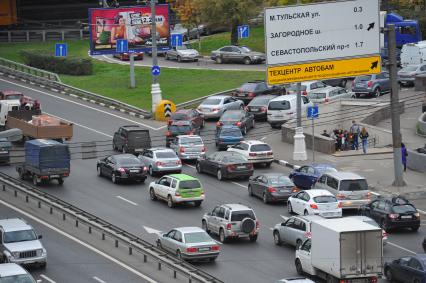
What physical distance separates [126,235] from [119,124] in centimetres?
2803

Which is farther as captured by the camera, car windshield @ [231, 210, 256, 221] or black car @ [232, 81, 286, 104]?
black car @ [232, 81, 286, 104]

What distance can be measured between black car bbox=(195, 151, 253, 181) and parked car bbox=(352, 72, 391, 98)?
21.9 m

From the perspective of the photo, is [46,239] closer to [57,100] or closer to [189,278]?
[189,278]

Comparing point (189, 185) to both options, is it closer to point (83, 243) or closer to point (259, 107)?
point (83, 243)

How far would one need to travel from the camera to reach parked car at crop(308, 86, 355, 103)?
71.4 metres

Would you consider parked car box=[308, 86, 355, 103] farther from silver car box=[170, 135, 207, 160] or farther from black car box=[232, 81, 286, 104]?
silver car box=[170, 135, 207, 160]

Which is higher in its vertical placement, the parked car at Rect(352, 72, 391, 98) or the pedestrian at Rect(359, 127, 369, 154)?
the parked car at Rect(352, 72, 391, 98)

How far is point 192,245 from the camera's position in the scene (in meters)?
39.4

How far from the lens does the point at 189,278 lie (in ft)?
118

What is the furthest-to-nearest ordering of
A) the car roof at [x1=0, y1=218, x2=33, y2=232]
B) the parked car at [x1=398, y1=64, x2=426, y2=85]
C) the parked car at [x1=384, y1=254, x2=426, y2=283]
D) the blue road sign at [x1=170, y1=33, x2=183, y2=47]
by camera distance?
the blue road sign at [x1=170, y1=33, x2=183, y2=47], the parked car at [x1=398, y1=64, x2=426, y2=85], the car roof at [x1=0, y1=218, x2=33, y2=232], the parked car at [x1=384, y1=254, x2=426, y2=283]

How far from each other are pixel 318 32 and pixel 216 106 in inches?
509

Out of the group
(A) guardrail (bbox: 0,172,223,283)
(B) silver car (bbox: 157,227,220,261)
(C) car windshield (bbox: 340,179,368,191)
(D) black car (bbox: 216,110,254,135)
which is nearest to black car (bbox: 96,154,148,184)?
(A) guardrail (bbox: 0,172,223,283)

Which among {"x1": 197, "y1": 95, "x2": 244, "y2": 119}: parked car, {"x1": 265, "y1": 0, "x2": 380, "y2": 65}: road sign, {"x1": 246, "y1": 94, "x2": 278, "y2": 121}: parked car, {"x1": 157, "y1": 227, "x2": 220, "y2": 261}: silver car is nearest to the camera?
{"x1": 157, "y1": 227, "x2": 220, "y2": 261}: silver car

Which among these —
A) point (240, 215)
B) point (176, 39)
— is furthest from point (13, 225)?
point (176, 39)
